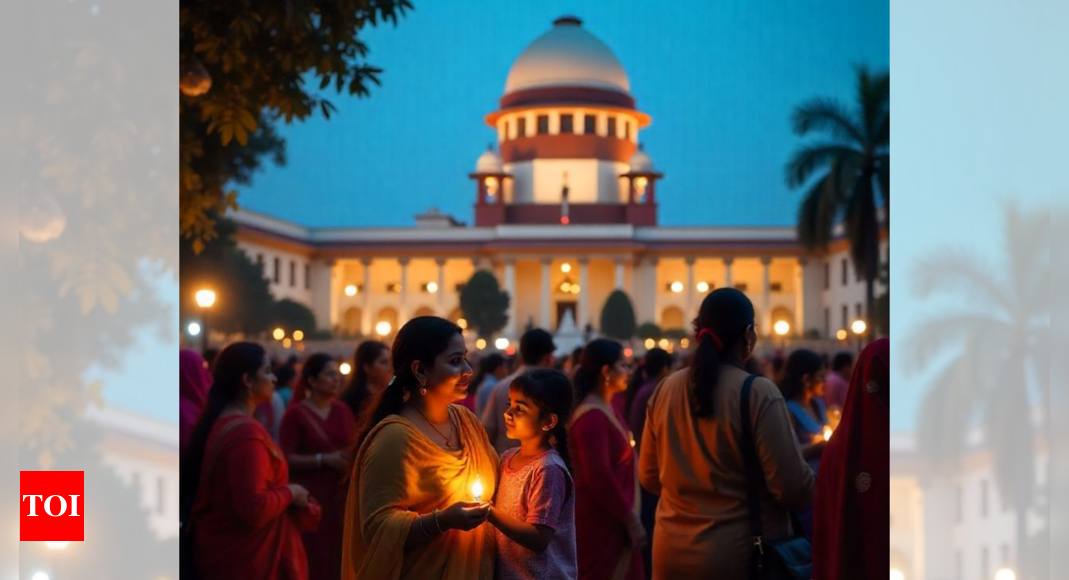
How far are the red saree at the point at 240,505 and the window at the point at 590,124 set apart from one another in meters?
52.3

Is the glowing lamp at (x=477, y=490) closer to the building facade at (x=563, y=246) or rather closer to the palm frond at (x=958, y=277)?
the palm frond at (x=958, y=277)

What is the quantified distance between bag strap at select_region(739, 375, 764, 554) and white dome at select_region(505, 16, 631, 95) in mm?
51361

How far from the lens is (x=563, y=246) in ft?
174

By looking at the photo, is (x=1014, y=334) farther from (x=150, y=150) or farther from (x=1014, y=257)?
(x=150, y=150)

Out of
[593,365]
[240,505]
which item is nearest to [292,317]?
[593,365]

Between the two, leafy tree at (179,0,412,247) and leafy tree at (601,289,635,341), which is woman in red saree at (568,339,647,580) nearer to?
leafy tree at (179,0,412,247)

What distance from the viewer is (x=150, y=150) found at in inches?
156

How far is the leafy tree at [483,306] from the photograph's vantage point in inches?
1754

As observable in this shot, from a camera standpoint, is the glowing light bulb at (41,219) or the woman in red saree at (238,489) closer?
the glowing light bulb at (41,219)

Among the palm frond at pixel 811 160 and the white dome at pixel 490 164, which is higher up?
the white dome at pixel 490 164

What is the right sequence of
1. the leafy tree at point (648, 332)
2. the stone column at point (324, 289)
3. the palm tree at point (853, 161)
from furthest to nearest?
the stone column at point (324, 289) < the leafy tree at point (648, 332) < the palm tree at point (853, 161)

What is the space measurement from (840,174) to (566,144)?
32.8 metres

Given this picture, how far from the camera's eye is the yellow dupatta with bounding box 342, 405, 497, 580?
2914 millimetres

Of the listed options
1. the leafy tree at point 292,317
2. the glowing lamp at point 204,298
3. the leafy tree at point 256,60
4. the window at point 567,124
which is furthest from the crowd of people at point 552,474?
the window at point 567,124
